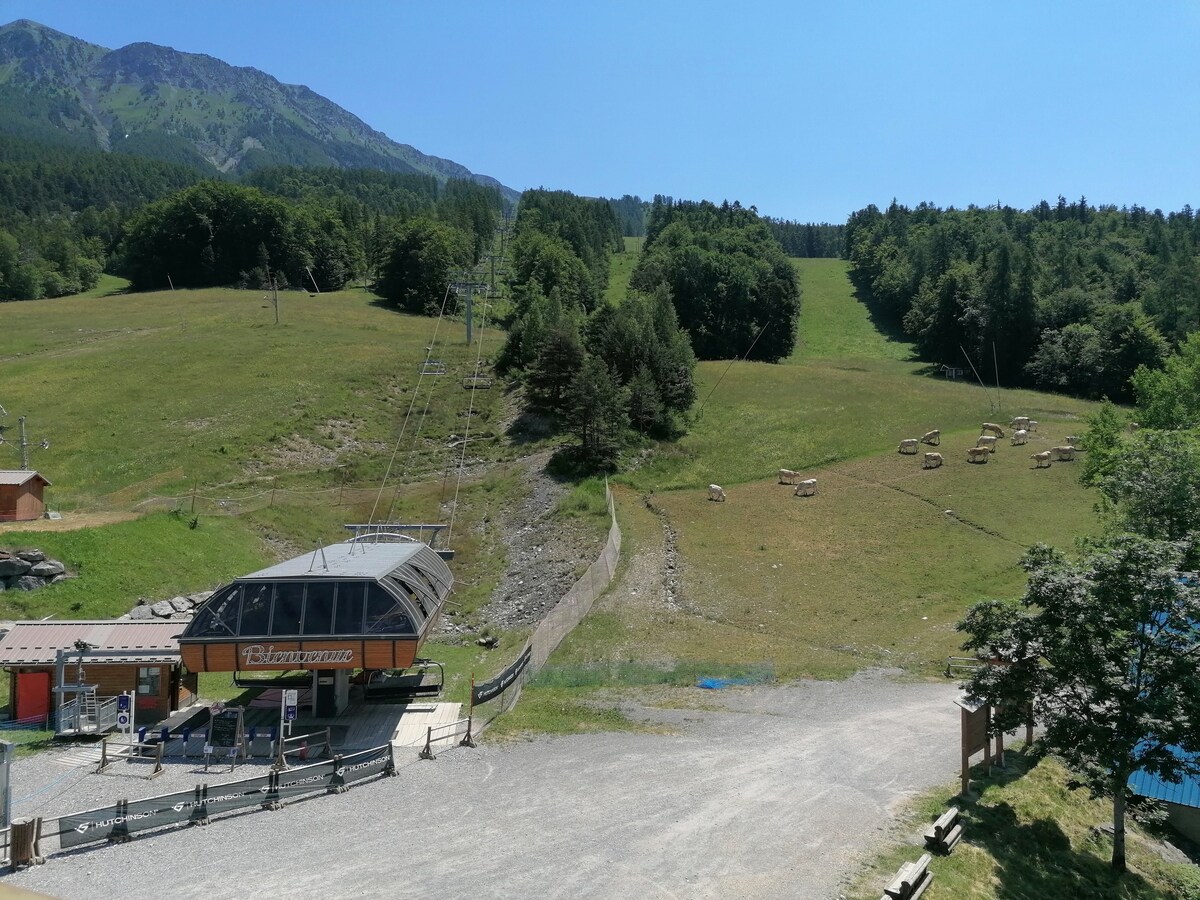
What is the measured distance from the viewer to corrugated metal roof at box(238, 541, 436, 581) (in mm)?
22938

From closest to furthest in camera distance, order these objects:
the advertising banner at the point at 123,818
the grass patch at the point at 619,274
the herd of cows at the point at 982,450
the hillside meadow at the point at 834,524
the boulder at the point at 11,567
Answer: the advertising banner at the point at 123,818 < the boulder at the point at 11,567 < the hillside meadow at the point at 834,524 < the herd of cows at the point at 982,450 < the grass patch at the point at 619,274

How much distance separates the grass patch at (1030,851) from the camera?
16.3 m

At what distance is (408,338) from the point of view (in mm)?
93188

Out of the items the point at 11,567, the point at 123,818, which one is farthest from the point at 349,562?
the point at 11,567

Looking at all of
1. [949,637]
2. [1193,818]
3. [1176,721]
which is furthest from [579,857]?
[949,637]

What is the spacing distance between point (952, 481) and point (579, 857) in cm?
4294

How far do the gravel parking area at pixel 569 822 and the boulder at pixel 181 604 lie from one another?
13.1 meters

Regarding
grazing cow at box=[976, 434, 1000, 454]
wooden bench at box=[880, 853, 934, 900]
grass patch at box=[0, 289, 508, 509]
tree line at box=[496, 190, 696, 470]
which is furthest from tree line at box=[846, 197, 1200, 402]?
wooden bench at box=[880, 853, 934, 900]

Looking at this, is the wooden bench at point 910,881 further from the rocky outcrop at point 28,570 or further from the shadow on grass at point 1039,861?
the rocky outcrop at point 28,570

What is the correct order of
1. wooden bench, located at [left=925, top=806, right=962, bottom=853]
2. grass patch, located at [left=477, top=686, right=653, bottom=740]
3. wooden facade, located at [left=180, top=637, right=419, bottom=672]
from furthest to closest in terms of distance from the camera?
1. grass patch, located at [left=477, top=686, right=653, bottom=740]
2. wooden facade, located at [left=180, top=637, right=419, bottom=672]
3. wooden bench, located at [left=925, top=806, right=962, bottom=853]

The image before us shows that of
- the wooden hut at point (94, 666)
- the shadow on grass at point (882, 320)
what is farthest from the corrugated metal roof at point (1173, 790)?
the shadow on grass at point (882, 320)

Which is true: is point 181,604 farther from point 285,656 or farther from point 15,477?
point 285,656

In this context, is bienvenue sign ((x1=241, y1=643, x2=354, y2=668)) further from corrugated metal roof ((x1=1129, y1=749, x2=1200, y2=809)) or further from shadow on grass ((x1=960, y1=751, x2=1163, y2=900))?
corrugated metal roof ((x1=1129, y1=749, x2=1200, y2=809))

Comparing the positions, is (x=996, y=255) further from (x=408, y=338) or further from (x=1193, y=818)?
(x=1193, y=818)
